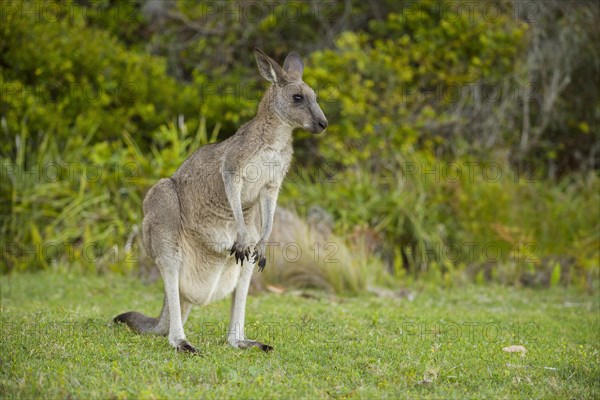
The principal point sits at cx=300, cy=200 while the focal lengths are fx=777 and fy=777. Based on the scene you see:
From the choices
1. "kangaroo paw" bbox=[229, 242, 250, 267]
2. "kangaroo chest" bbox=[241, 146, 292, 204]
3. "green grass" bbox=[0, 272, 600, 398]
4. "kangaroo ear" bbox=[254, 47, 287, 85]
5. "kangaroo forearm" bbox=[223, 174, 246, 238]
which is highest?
"kangaroo ear" bbox=[254, 47, 287, 85]

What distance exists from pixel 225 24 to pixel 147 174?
457 centimetres

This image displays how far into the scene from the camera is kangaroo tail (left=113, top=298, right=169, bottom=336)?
557 cm

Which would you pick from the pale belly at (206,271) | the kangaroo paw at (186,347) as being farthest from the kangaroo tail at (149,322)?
the kangaroo paw at (186,347)

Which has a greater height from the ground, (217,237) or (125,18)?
(125,18)

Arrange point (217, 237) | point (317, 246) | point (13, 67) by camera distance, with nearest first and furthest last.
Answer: point (217, 237), point (317, 246), point (13, 67)

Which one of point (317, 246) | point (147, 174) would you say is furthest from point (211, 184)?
point (147, 174)

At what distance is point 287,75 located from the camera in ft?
19.0

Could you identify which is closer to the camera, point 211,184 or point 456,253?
point 211,184

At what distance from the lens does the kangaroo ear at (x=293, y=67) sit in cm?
588

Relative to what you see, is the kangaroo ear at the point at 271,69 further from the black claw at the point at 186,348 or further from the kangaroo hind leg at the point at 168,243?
the black claw at the point at 186,348

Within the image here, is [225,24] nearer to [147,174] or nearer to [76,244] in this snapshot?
[147,174]

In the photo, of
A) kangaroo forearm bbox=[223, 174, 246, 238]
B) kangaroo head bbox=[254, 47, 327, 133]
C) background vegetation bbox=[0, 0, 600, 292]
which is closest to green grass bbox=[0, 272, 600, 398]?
kangaroo forearm bbox=[223, 174, 246, 238]

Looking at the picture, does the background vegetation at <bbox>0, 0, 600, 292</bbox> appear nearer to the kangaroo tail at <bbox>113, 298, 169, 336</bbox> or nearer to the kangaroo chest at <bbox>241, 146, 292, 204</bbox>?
the kangaroo tail at <bbox>113, 298, 169, 336</bbox>

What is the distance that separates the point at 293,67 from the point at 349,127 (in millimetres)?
6306
